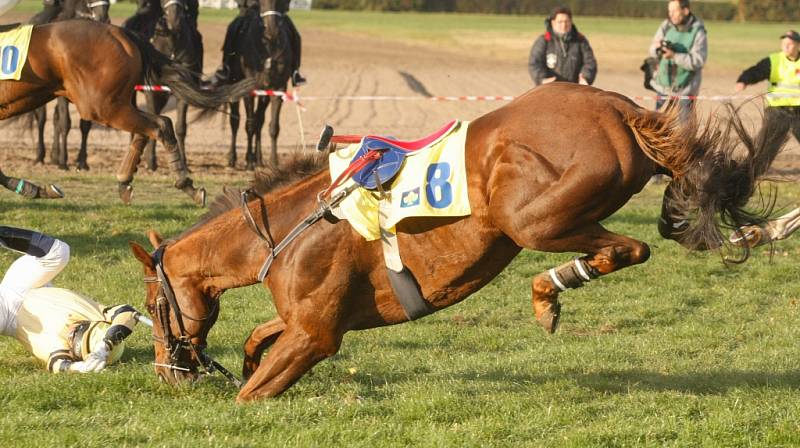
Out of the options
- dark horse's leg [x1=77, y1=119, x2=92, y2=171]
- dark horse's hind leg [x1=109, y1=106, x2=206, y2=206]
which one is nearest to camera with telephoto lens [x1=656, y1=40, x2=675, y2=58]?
dark horse's hind leg [x1=109, y1=106, x2=206, y2=206]

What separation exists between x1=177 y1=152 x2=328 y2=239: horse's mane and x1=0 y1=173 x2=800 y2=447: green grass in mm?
971

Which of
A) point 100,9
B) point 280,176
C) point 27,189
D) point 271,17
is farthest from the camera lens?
point 271,17

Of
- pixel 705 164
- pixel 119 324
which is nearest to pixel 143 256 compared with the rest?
pixel 119 324

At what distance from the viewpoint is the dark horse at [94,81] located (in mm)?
11141

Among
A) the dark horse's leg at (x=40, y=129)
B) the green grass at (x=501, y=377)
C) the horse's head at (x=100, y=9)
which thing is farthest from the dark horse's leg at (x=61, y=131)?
the green grass at (x=501, y=377)

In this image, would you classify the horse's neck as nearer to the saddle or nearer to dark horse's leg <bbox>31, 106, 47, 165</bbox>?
the saddle

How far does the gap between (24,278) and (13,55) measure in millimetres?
4568

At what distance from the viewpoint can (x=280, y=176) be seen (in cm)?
625

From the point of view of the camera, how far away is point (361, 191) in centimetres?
579

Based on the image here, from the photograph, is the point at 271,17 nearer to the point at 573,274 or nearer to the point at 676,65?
the point at 676,65

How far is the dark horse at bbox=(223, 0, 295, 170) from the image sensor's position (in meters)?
17.2

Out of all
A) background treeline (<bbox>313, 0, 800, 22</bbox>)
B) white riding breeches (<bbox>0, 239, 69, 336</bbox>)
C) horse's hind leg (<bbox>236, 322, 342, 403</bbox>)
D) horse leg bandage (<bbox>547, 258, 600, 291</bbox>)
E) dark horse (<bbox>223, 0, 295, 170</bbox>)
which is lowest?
background treeline (<bbox>313, 0, 800, 22</bbox>)

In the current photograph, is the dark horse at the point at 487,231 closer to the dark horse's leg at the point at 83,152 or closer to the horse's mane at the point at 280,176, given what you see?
the horse's mane at the point at 280,176

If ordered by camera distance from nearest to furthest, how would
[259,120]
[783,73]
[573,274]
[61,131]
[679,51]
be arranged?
1. [573,274]
2. [783,73]
3. [679,51]
4. [61,131]
5. [259,120]
